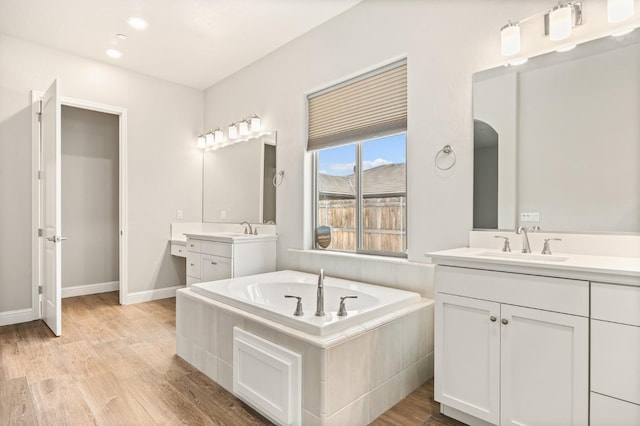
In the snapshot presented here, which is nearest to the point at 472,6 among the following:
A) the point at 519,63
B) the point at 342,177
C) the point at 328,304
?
the point at 519,63

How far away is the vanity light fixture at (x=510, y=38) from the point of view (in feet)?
6.54

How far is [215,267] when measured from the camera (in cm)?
340

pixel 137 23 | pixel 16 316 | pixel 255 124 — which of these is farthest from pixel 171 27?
pixel 16 316

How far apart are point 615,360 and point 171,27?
12.5ft

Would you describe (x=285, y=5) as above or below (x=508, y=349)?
above

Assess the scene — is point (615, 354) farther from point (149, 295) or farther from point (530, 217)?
point (149, 295)

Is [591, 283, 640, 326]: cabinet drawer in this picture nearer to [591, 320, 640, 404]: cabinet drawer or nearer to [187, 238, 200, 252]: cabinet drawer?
[591, 320, 640, 404]: cabinet drawer

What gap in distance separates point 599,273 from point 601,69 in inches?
42.9

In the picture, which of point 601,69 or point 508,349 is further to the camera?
point 601,69

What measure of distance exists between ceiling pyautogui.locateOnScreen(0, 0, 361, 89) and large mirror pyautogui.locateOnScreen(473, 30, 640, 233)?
1.55 meters

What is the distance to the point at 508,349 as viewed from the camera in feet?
5.23

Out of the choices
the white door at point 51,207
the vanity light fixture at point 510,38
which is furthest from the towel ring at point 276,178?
the vanity light fixture at point 510,38

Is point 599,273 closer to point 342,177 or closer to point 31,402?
point 342,177

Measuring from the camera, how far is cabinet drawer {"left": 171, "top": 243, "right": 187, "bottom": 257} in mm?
4214
